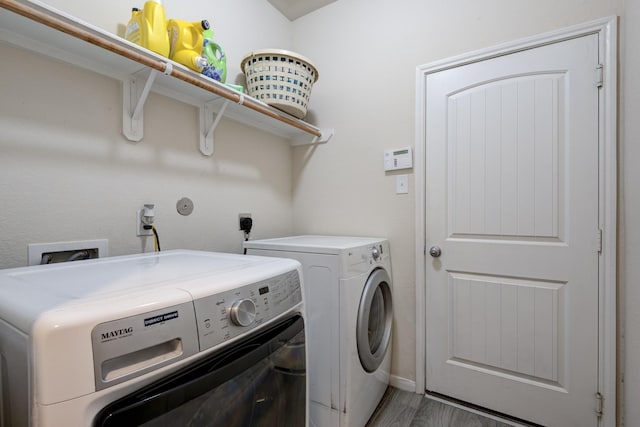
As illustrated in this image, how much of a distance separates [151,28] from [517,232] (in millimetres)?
1908

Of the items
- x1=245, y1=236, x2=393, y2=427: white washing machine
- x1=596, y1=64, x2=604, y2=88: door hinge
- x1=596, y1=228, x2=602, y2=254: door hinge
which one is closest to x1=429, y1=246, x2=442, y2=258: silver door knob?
x1=245, y1=236, x2=393, y2=427: white washing machine

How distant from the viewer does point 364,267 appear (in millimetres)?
1480

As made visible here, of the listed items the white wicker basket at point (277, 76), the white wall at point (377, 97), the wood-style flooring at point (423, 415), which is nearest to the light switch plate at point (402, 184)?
the white wall at point (377, 97)

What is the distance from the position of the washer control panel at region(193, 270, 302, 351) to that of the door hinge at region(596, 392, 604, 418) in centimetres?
153

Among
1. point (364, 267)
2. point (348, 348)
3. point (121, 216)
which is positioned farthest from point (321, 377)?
point (121, 216)

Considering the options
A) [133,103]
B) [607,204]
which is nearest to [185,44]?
Answer: [133,103]

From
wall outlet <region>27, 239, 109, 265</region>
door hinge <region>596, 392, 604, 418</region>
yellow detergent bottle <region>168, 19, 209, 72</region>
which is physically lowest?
door hinge <region>596, 392, 604, 418</region>

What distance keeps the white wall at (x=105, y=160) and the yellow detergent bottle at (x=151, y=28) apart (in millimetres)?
152

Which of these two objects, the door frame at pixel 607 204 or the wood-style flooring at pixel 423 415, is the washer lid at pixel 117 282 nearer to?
the wood-style flooring at pixel 423 415

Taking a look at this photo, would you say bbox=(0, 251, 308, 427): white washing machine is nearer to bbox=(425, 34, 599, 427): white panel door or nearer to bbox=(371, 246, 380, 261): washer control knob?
bbox=(371, 246, 380, 261): washer control knob

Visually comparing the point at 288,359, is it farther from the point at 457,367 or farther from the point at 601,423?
the point at 601,423

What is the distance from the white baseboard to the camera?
5.87ft

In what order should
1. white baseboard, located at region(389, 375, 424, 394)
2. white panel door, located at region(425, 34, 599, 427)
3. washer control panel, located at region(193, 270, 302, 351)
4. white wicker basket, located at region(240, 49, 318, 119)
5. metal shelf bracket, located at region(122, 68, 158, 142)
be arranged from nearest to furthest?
Answer: washer control panel, located at region(193, 270, 302, 351) → metal shelf bracket, located at region(122, 68, 158, 142) → white panel door, located at region(425, 34, 599, 427) → white wicker basket, located at region(240, 49, 318, 119) → white baseboard, located at region(389, 375, 424, 394)

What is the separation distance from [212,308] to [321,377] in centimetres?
92
